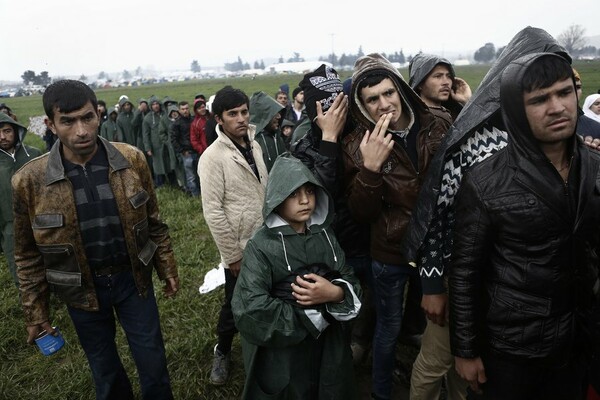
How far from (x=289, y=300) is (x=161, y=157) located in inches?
346

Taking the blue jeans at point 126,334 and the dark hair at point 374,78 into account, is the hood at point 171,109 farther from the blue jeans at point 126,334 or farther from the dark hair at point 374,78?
the dark hair at point 374,78

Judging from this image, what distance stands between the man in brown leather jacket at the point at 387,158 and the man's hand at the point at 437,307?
261 mm

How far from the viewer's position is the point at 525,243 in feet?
5.50

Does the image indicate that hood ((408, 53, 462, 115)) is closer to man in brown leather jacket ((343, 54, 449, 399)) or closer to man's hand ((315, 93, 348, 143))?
man in brown leather jacket ((343, 54, 449, 399))

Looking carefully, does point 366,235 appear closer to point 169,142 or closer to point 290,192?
point 290,192

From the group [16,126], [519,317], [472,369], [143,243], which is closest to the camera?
[519,317]

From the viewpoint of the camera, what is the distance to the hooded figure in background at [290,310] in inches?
85.6

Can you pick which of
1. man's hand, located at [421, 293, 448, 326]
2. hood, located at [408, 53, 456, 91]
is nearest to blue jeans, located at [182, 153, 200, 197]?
hood, located at [408, 53, 456, 91]

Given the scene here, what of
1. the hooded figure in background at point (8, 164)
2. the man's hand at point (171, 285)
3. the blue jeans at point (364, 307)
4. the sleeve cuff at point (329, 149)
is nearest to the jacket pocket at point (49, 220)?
the man's hand at point (171, 285)

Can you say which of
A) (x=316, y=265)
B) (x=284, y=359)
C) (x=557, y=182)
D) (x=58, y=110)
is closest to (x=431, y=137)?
(x=557, y=182)

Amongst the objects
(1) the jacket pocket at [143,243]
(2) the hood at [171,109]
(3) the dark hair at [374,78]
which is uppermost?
(3) the dark hair at [374,78]

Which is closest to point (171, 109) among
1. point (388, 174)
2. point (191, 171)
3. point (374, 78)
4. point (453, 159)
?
point (191, 171)

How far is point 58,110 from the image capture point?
2191 millimetres

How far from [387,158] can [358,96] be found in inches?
17.5
